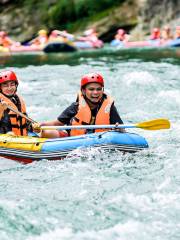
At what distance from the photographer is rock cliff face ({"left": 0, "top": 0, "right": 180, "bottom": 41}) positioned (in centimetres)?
2773

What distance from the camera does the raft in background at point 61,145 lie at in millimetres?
7434

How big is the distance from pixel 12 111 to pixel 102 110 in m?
1.22

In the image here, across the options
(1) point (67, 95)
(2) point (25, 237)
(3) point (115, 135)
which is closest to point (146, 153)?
(3) point (115, 135)

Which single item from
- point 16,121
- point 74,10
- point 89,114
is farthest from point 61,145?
point 74,10

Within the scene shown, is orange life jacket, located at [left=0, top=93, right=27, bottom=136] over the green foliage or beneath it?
beneath

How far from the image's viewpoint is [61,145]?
24.6 feet

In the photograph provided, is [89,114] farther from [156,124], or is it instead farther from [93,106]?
[156,124]

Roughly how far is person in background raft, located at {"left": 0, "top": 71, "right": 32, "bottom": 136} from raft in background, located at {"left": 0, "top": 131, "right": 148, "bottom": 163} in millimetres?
390

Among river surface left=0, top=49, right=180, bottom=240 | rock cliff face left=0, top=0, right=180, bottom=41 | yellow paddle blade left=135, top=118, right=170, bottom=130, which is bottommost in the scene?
river surface left=0, top=49, right=180, bottom=240

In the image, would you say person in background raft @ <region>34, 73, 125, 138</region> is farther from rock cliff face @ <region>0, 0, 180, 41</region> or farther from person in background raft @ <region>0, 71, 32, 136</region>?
rock cliff face @ <region>0, 0, 180, 41</region>

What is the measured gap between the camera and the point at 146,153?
7668mm

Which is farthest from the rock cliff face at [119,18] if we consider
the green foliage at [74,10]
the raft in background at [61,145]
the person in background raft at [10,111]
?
the raft in background at [61,145]

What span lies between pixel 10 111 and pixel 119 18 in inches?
871

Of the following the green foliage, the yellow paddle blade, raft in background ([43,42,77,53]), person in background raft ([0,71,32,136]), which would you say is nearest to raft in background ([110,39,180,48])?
raft in background ([43,42,77,53])
